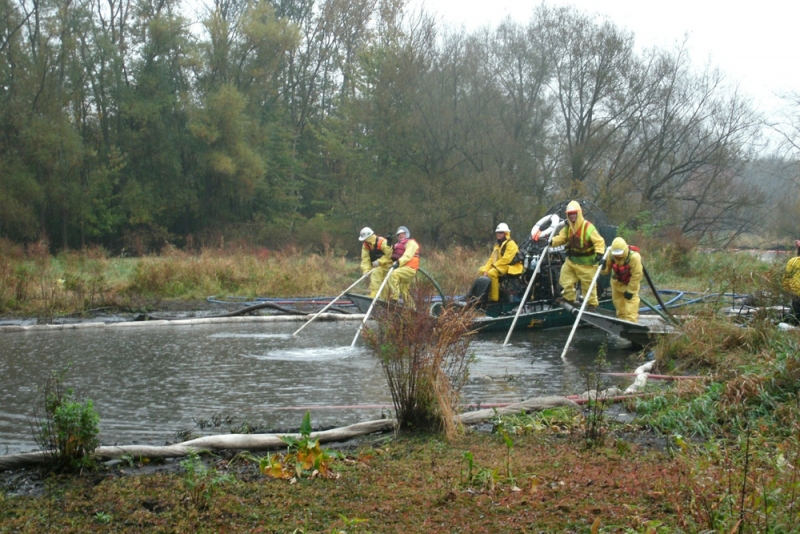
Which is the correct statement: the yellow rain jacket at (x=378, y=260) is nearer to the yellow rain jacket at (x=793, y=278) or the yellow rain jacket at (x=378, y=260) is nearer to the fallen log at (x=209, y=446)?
the yellow rain jacket at (x=793, y=278)

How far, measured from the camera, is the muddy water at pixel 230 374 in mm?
7652

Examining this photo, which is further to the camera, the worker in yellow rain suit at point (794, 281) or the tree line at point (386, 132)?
the tree line at point (386, 132)

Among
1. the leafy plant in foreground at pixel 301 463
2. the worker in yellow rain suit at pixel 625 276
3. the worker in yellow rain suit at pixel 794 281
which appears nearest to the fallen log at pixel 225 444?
the leafy plant in foreground at pixel 301 463

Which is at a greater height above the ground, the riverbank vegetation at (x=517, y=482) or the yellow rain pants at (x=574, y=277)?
the yellow rain pants at (x=574, y=277)

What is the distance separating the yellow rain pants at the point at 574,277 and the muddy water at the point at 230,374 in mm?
767

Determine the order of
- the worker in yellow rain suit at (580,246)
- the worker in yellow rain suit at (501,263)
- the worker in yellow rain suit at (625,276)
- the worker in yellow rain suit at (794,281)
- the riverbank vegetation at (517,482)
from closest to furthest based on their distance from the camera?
the riverbank vegetation at (517,482) → the worker in yellow rain suit at (794,281) → the worker in yellow rain suit at (625,276) → the worker in yellow rain suit at (580,246) → the worker in yellow rain suit at (501,263)

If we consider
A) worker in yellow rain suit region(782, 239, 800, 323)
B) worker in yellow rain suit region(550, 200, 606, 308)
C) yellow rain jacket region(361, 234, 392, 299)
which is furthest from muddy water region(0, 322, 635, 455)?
worker in yellow rain suit region(782, 239, 800, 323)

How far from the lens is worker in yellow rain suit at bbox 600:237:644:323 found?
12.3m

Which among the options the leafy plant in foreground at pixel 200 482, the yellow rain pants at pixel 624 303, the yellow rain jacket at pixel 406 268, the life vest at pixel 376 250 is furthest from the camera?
the life vest at pixel 376 250

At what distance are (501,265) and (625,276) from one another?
8.98 feet

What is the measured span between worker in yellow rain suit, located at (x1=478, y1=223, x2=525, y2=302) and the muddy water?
3.66ft

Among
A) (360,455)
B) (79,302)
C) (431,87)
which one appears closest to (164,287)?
(79,302)

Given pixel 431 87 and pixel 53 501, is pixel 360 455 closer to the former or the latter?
pixel 53 501

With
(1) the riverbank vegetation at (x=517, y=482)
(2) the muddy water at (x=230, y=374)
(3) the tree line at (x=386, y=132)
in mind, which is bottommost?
(2) the muddy water at (x=230, y=374)
